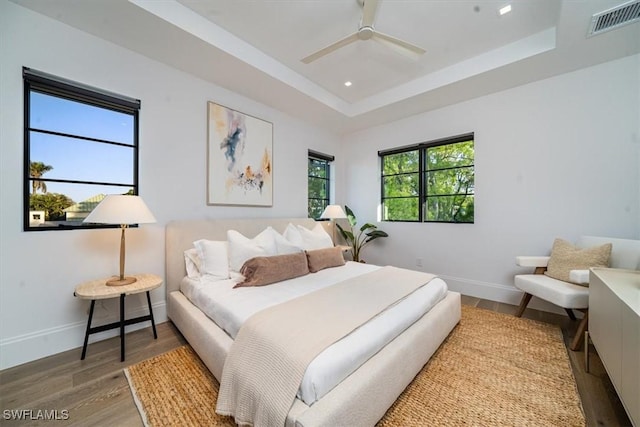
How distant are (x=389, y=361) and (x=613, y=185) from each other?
3218mm

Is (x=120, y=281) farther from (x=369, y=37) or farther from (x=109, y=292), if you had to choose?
(x=369, y=37)

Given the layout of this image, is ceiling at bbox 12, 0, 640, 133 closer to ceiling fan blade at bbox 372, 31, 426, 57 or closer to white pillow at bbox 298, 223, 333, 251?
ceiling fan blade at bbox 372, 31, 426, 57

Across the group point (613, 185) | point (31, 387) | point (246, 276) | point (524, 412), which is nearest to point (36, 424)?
point (31, 387)

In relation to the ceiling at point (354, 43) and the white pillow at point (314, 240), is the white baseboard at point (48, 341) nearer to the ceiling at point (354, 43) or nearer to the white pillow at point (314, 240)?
the white pillow at point (314, 240)

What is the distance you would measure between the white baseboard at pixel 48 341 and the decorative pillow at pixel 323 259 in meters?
1.87

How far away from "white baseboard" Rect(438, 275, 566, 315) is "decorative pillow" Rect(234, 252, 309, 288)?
8.29 ft

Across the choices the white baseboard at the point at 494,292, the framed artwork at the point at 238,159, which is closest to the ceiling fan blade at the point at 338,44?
the framed artwork at the point at 238,159

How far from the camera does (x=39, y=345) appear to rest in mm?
2014

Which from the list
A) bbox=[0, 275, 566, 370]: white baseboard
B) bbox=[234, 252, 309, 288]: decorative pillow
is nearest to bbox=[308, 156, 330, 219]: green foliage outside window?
bbox=[234, 252, 309, 288]: decorative pillow

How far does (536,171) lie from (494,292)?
65.1 inches

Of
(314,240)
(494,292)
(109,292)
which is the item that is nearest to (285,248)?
(314,240)

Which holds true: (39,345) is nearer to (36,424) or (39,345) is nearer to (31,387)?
(31,387)

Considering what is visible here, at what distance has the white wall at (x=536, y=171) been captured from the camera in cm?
264

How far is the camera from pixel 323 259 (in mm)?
2881
